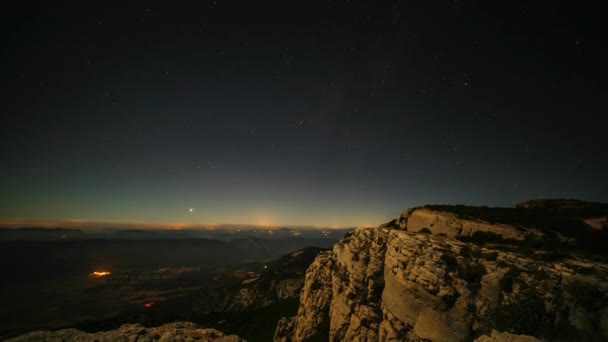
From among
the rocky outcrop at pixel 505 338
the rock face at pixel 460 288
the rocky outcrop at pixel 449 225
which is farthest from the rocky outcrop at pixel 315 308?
the rocky outcrop at pixel 505 338

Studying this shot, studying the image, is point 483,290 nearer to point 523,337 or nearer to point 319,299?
point 523,337

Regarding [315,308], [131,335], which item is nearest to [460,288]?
[131,335]

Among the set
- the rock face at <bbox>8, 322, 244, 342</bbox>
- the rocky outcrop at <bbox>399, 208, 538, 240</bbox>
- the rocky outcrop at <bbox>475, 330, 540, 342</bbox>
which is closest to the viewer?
the rock face at <bbox>8, 322, 244, 342</bbox>

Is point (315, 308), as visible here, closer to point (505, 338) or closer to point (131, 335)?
point (505, 338)

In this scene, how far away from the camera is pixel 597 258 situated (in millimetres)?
32281

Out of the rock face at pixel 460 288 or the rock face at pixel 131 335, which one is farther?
the rock face at pixel 460 288

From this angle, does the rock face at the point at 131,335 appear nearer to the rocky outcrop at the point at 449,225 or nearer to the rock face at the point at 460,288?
the rock face at the point at 460,288

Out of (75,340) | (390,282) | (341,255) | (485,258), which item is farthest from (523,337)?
(341,255)

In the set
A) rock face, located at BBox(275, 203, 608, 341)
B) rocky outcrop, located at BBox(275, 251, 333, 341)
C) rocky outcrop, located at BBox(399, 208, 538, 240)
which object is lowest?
rocky outcrop, located at BBox(275, 251, 333, 341)

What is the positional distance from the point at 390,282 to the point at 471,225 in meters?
18.2

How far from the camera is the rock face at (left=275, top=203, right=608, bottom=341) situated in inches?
1047

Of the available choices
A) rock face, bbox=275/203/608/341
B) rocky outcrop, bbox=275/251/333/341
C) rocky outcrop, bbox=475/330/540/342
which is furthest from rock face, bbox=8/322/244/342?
rocky outcrop, bbox=275/251/333/341

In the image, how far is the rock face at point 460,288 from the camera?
26598 mm

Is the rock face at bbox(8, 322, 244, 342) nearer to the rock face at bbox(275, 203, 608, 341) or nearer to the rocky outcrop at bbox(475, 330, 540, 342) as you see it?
the rocky outcrop at bbox(475, 330, 540, 342)
